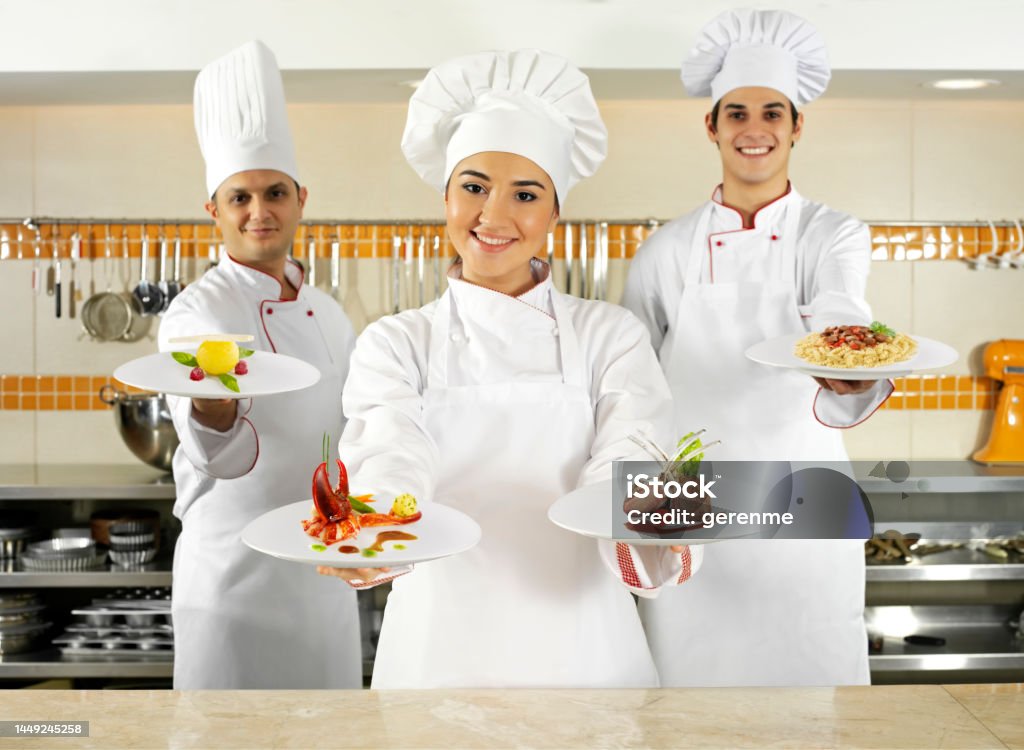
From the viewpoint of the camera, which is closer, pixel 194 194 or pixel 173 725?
A: pixel 173 725

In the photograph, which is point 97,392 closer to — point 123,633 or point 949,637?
point 123,633

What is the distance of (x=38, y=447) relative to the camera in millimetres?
3436

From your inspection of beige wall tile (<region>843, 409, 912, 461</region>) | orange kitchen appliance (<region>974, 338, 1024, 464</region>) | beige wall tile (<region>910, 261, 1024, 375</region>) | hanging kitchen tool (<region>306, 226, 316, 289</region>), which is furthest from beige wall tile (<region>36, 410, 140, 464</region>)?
orange kitchen appliance (<region>974, 338, 1024, 464</region>)

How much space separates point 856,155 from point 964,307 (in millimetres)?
599

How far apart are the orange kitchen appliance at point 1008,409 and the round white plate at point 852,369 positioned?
5.23ft

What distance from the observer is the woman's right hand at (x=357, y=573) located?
1.38 meters

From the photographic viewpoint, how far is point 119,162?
3.39m

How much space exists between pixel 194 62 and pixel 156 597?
1.44 meters

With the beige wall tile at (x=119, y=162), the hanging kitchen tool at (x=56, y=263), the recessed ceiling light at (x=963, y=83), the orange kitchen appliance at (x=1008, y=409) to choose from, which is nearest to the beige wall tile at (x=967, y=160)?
the recessed ceiling light at (x=963, y=83)

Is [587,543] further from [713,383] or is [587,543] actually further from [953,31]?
[953,31]

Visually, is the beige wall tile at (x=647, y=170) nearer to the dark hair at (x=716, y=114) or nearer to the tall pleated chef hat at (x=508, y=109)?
the dark hair at (x=716, y=114)

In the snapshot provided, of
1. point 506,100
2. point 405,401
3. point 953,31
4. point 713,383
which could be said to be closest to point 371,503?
point 405,401

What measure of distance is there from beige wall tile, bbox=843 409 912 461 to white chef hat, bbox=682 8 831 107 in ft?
5.07

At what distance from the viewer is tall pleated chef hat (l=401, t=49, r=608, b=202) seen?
1720 mm
